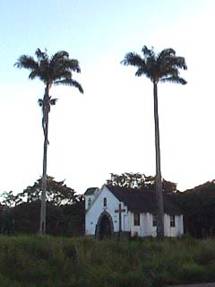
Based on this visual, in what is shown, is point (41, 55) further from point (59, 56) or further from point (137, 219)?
point (137, 219)

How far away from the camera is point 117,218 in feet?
249

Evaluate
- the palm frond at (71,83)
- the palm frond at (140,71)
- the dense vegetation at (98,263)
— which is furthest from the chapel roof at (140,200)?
the dense vegetation at (98,263)

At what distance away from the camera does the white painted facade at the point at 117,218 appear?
7354 centimetres

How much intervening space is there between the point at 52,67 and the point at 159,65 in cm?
899

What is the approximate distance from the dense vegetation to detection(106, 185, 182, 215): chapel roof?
52224 millimetres

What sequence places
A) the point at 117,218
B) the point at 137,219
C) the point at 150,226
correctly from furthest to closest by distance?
1. the point at 117,218
2. the point at 150,226
3. the point at 137,219

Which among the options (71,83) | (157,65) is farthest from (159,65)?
(71,83)

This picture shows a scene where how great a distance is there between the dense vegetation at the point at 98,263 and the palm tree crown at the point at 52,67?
28.6m

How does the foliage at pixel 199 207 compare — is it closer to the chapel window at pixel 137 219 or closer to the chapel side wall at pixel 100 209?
the chapel window at pixel 137 219

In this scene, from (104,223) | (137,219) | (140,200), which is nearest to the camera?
(137,219)

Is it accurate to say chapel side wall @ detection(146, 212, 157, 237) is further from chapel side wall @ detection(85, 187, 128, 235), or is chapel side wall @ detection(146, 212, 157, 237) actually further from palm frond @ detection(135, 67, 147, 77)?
palm frond @ detection(135, 67, 147, 77)

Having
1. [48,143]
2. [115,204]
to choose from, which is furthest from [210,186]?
[48,143]

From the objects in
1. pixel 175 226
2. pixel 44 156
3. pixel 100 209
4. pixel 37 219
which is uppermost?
pixel 44 156

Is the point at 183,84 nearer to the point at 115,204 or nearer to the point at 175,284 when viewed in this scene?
the point at 115,204
